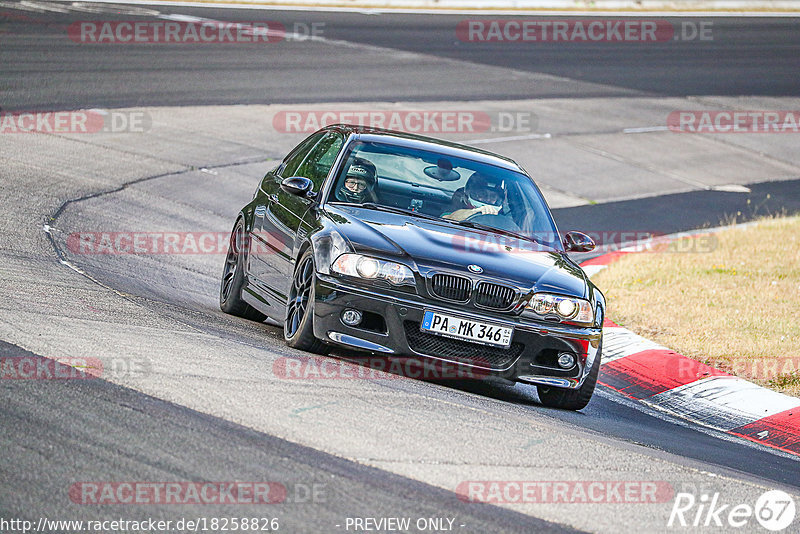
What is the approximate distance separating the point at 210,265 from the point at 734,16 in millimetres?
30254

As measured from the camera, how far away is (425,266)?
7082 millimetres

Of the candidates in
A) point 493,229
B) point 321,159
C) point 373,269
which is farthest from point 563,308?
point 321,159

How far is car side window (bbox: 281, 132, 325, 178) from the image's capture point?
9.20m

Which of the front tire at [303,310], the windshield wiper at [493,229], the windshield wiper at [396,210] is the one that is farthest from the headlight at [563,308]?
the front tire at [303,310]

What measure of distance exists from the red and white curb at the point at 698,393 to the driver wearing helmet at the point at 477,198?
1.80 metres

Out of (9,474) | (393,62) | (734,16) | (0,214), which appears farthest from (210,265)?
(734,16)

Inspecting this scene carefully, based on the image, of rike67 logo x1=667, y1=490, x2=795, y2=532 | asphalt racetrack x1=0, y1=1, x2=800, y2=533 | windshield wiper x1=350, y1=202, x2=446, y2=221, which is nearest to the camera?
asphalt racetrack x1=0, y1=1, x2=800, y2=533

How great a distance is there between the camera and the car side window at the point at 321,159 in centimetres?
852

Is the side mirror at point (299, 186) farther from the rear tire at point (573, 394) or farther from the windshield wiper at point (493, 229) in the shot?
the rear tire at point (573, 394)

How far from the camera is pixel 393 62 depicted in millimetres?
24125

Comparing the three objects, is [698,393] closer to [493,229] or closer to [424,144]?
[493,229]

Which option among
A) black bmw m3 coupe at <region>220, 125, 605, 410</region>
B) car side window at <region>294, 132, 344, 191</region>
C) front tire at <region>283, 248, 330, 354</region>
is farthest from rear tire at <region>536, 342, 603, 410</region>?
car side window at <region>294, 132, 344, 191</region>

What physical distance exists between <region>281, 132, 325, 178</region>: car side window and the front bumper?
224 centimetres

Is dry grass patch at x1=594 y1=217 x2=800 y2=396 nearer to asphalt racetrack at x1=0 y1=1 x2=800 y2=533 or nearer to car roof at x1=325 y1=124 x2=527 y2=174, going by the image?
asphalt racetrack at x1=0 y1=1 x2=800 y2=533
